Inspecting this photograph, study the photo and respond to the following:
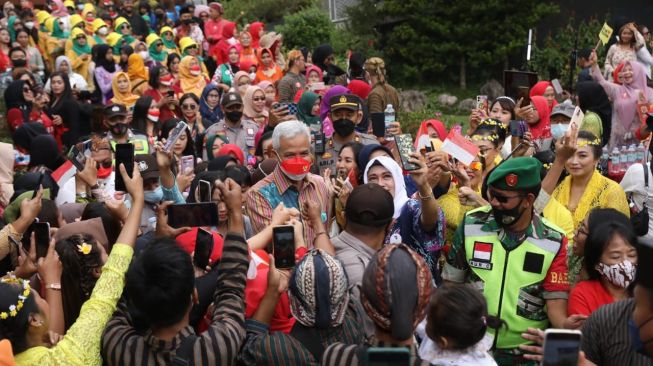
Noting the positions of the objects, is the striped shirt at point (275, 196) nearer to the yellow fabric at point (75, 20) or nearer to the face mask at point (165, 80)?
the face mask at point (165, 80)

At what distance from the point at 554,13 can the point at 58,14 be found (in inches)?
461

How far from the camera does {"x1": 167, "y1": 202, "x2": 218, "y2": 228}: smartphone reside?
14.3 ft

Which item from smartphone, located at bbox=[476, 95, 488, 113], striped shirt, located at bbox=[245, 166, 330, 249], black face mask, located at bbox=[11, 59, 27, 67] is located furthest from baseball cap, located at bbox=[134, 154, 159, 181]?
black face mask, located at bbox=[11, 59, 27, 67]

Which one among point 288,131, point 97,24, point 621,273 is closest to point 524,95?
point 288,131

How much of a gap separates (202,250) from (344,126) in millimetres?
3580

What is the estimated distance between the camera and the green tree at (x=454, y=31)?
1964 cm

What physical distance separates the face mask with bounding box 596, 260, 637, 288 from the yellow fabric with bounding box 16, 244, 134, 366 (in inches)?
89.8

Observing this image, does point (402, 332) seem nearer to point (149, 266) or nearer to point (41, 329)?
point (149, 266)

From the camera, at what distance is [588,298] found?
4121mm

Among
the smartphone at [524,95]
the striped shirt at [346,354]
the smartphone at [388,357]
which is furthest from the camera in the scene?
the smartphone at [524,95]

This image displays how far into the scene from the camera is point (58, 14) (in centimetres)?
1975

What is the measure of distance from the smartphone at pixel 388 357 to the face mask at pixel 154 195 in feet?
12.0

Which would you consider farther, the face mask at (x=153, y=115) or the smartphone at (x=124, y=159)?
the face mask at (x=153, y=115)

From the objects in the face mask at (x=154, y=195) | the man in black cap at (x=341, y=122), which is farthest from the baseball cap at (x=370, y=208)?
the man in black cap at (x=341, y=122)
